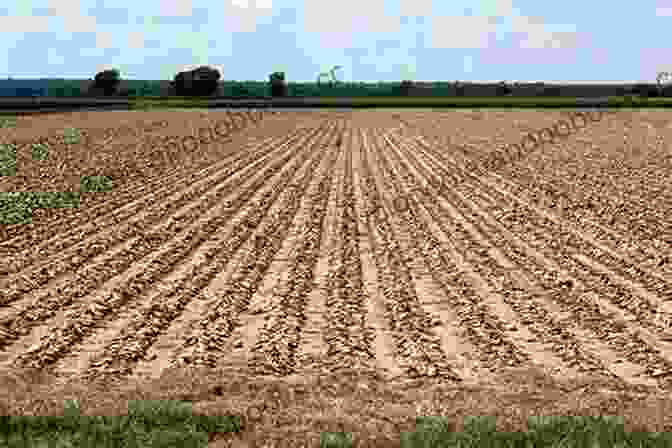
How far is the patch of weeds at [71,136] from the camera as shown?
1693 inches

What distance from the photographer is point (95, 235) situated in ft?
58.1

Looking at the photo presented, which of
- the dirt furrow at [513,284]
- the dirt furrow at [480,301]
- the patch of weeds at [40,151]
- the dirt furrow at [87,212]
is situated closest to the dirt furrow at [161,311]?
the dirt furrow at [87,212]

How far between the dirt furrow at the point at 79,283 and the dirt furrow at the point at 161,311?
1060 millimetres

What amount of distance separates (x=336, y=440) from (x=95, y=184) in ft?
66.2

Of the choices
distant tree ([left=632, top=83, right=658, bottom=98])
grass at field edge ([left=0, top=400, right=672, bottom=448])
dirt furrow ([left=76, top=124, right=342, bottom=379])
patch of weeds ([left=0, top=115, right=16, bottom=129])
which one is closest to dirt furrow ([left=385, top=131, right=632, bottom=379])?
grass at field edge ([left=0, top=400, right=672, bottom=448])

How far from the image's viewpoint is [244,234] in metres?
Result: 17.8

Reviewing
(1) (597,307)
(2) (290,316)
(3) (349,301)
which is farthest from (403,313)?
(1) (597,307)

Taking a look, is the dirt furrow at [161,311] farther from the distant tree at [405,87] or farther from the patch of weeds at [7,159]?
the distant tree at [405,87]

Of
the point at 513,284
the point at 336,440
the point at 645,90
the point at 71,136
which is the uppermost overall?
the point at 645,90

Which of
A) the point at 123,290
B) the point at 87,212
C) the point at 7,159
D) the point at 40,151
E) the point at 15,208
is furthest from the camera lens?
the point at 40,151

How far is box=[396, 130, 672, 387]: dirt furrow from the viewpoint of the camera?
32.6ft

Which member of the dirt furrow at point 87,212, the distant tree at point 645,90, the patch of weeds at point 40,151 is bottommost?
the patch of weeds at point 40,151

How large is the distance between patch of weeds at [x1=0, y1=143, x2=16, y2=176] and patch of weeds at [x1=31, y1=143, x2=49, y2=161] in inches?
30.2

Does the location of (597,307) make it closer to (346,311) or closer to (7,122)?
(346,311)
